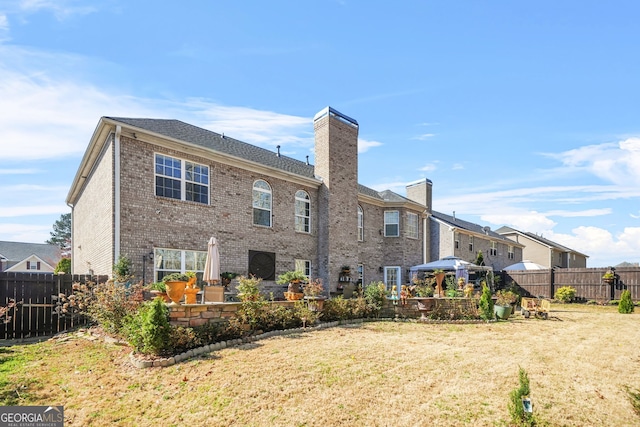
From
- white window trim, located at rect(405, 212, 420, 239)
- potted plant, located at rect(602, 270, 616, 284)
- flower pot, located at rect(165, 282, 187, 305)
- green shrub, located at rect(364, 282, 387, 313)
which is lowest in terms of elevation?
potted plant, located at rect(602, 270, 616, 284)

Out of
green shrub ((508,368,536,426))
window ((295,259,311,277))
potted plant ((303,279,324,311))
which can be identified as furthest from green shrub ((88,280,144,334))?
window ((295,259,311,277))

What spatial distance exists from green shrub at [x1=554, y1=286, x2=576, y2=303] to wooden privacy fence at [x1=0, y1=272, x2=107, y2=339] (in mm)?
24306

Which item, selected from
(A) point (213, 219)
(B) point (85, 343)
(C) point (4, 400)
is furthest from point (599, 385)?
(A) point (213, 219)

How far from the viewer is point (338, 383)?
5.71 m

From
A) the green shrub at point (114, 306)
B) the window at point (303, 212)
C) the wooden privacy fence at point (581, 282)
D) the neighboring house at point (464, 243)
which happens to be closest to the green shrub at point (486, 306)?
the window at point (303, 212)

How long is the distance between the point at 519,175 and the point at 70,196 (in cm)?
2194

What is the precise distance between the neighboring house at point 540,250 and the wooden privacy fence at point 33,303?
40924mm

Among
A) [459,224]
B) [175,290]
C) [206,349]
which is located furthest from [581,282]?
[175,290]

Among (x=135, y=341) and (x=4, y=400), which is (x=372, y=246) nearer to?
(x=135, y=341)

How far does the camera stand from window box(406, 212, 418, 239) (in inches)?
892

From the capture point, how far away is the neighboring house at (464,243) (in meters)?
27.6

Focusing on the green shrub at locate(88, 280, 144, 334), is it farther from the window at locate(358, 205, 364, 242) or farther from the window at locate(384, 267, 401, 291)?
the window at locate(384, 267, 401, 291)

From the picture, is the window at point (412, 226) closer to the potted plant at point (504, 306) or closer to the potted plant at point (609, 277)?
the potted plant at point (504, 306)

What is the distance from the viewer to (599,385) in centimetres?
605
